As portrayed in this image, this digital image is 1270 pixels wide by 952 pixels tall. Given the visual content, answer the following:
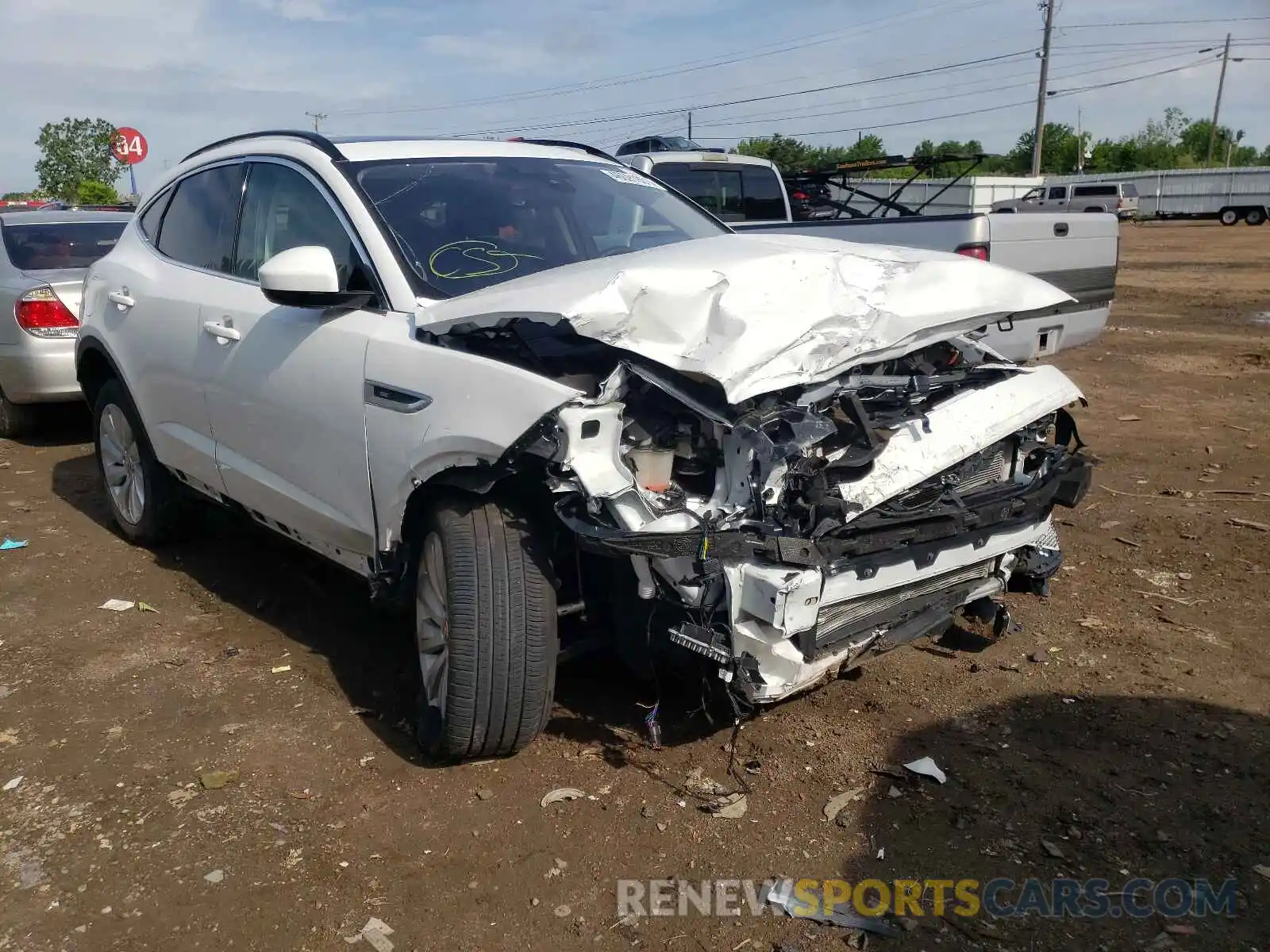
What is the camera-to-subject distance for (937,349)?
3686mm

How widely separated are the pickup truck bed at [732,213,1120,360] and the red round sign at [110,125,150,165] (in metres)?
14.4

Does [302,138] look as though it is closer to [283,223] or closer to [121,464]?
[283,223]

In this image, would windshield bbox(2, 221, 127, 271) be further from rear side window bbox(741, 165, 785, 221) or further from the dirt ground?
rear side window bbox(741, 165, 785, 221)

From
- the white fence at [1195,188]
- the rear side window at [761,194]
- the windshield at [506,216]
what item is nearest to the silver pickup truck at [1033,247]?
the windshield at [506,216]

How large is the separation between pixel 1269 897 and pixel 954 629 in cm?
168

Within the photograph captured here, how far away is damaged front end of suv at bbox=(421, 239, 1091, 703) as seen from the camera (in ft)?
8.94

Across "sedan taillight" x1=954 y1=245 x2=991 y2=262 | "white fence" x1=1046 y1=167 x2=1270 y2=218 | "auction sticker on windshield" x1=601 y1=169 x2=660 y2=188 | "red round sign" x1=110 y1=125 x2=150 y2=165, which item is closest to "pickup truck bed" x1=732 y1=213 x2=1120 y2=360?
"sedan taillight" x1=954 y1=245 x2=991 y2=262

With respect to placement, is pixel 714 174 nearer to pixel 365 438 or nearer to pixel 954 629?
pixel 954 629

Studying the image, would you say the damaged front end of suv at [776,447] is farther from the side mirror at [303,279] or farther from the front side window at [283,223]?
the front side window at [283,223]

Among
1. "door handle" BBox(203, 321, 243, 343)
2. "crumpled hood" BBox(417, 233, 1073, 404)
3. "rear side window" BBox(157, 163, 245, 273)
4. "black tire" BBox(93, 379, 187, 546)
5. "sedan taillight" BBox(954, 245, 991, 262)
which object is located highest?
"rear side window" BBox(157, 163, 245, 273)

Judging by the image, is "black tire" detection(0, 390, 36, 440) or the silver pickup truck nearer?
the silver pickup truck

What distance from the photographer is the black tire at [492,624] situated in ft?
9.93

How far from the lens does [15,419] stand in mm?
8234

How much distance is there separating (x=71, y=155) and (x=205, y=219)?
34405 millimetres
